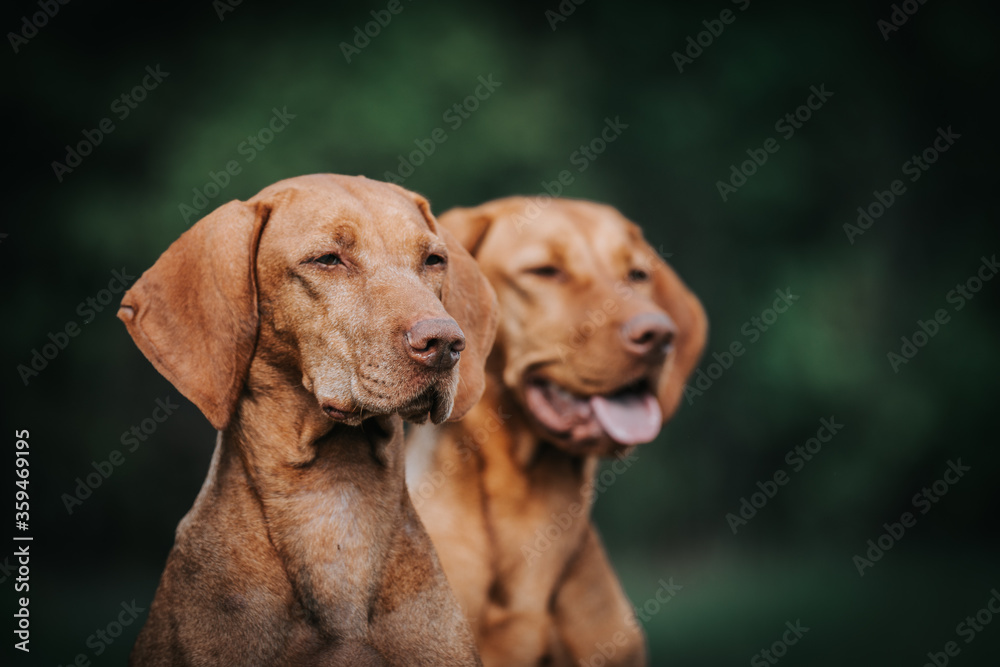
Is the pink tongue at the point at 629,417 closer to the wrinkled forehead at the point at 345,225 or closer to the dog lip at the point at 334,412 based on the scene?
the wrinkled forehead at the point at 345,225

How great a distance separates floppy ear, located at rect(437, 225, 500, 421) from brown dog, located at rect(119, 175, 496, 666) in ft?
0.22

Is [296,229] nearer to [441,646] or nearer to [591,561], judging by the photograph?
[441,646]

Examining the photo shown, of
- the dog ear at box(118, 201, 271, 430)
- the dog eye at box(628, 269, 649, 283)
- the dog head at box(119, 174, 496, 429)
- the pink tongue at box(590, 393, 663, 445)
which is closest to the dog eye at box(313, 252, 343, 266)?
the dog head at box(119, 174, 496, 429)

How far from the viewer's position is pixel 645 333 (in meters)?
4.10

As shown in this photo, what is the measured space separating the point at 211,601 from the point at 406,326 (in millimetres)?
923

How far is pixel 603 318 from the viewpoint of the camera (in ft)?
13.8

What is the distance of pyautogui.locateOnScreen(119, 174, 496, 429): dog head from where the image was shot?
276 cm

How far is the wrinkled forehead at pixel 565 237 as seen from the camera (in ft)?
14.4

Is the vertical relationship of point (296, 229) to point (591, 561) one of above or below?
above

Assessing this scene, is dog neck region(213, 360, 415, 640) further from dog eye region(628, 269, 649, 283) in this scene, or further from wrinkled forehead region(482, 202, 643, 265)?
dog eye region(628, 269, 649, 283)

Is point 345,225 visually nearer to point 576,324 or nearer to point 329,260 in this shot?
point 329,260

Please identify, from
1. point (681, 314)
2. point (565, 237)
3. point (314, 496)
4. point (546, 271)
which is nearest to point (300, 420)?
point (314, 496)

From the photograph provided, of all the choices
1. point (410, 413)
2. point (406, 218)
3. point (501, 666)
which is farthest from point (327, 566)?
point (501, 666)

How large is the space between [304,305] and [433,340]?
1.43ft
